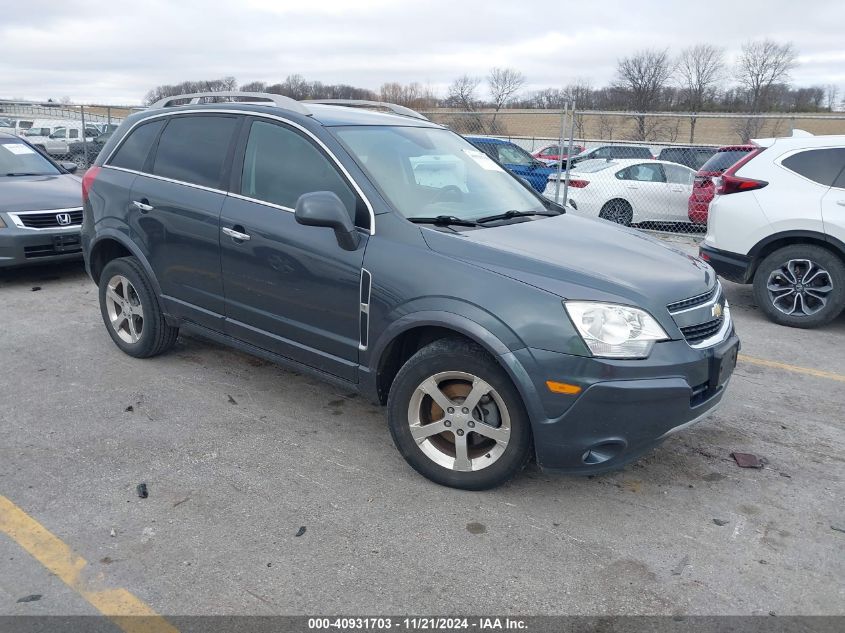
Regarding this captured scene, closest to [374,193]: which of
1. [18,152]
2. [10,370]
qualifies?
[10,370]

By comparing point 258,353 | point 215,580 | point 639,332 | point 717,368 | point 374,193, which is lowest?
point 215,580

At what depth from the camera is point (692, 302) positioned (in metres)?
3.36

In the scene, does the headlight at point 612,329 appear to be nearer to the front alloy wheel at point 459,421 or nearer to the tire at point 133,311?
the front alloy wheel at point 459,421

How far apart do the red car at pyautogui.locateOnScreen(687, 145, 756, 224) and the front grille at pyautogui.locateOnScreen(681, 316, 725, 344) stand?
8415 millimetres

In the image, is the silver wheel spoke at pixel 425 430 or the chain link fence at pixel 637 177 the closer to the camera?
the silver wheel spoke at pixel 425 430

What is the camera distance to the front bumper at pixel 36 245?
6.94 metres

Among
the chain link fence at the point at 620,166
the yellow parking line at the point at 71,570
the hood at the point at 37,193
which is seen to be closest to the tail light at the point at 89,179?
the hood at the point at 37,193

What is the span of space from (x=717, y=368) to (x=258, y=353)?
2575 mm

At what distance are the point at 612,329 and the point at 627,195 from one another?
9653 mm

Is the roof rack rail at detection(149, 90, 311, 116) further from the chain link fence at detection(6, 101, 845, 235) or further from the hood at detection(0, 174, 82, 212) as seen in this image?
the chain link fence at detection(6, 101, 845, 235)

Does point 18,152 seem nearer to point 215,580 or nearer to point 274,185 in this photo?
point 274,185

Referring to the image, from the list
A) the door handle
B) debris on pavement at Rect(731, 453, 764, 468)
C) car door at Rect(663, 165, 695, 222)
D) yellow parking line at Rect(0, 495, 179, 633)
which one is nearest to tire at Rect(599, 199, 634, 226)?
car door at Rect(663, 165, 695, 222)

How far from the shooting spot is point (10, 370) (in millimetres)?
4902

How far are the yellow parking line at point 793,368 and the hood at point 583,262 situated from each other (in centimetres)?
196
